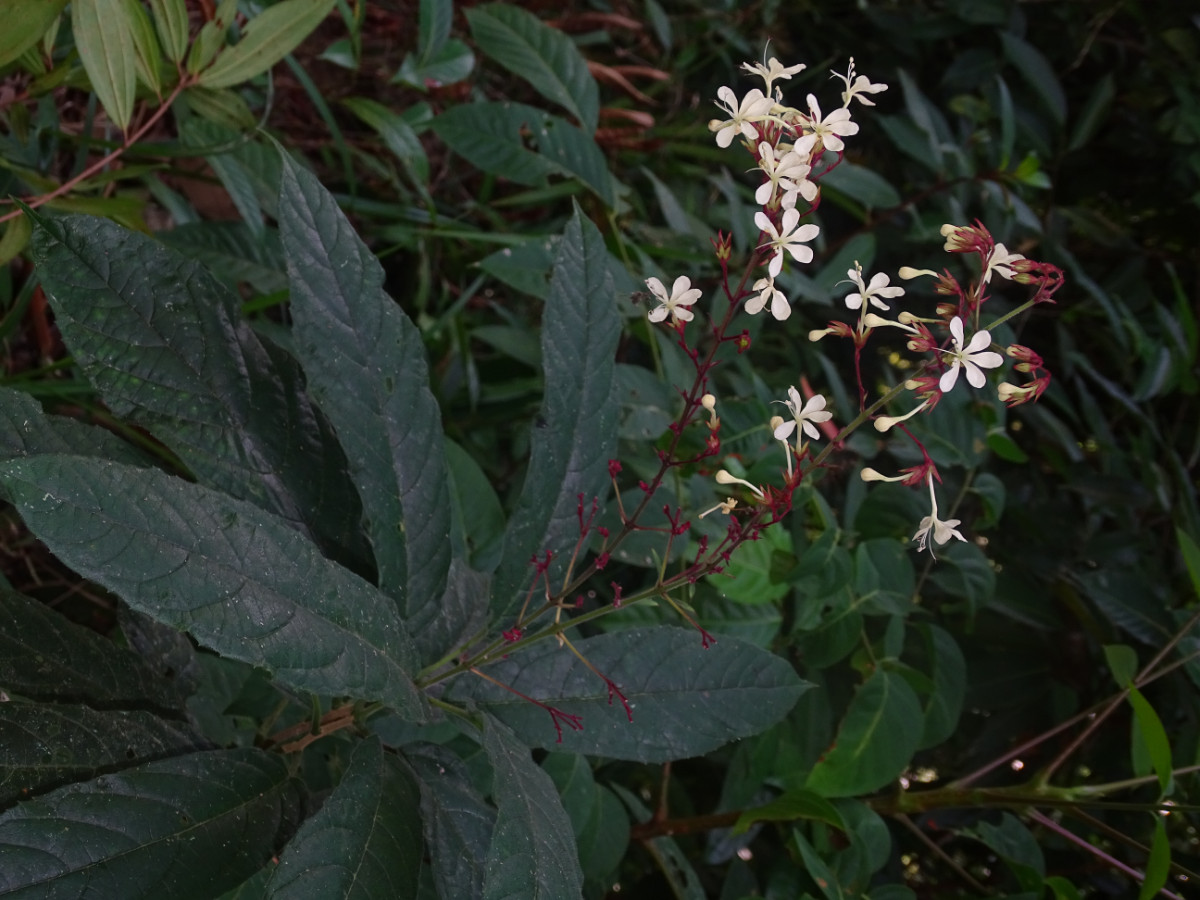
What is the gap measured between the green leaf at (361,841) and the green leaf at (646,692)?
9 centimetres

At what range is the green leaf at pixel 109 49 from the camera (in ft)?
2.22

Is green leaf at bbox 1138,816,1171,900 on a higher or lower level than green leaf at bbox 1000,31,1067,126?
lower

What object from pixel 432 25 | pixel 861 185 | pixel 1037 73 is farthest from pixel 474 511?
pixel 1037 73

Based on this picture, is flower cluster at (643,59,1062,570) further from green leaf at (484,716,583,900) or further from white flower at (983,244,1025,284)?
green leaf at (484,716,583,900)

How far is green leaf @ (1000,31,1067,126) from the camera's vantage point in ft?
4.85

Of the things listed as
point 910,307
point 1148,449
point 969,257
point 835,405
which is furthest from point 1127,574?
point 910,307

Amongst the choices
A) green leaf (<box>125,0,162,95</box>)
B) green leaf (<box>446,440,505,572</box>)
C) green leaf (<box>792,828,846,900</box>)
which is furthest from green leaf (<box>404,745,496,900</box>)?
green leaf (<box>125,0,162,95</box>)

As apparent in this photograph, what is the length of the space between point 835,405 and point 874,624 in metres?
0.32

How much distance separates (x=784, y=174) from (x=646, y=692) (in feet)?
1.18

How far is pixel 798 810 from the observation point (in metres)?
0.82

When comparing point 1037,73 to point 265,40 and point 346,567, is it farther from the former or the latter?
point 346,567

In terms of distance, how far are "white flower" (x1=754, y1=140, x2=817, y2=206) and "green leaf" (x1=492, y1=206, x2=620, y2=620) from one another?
0.18 metres

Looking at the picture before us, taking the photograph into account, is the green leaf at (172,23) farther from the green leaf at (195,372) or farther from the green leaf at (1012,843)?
the green leaf at (1012,843)

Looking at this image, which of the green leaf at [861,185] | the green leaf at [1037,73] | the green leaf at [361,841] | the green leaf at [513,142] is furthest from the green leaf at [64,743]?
the green leaf at [1037,73]
